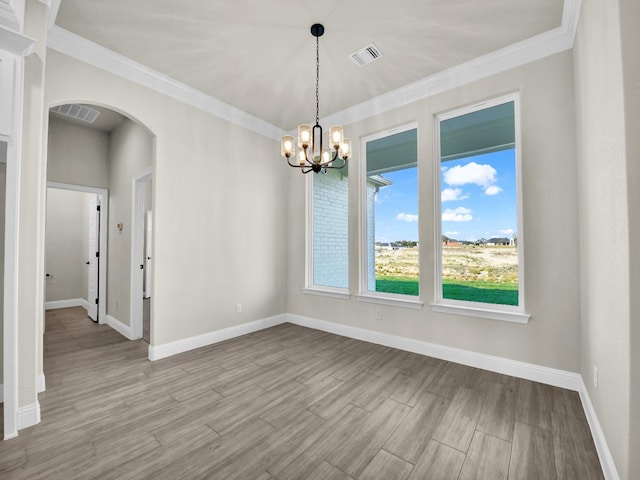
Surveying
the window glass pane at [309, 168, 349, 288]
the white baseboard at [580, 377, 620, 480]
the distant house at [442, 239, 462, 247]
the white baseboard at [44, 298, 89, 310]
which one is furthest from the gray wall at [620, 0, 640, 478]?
the white baseboard at [44, 298, 89, 310]

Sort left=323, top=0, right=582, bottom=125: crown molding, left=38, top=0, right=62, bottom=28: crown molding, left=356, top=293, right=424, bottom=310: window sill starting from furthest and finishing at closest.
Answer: left=356, top=293, right=424, bottom=310: window sill < left=323, top=0, right=582, bottom=125: crown molding < left=38, top=0, right=62, bottom=28: crown molding

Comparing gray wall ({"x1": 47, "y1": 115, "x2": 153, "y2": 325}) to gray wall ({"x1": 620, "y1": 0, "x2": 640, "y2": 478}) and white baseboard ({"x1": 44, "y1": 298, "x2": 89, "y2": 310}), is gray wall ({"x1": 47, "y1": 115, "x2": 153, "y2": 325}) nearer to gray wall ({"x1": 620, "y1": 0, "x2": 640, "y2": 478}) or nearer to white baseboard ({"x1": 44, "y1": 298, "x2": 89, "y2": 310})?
white baseboard ({"x1": 44, "y1": 298, "x2": 89, "y2": 310})

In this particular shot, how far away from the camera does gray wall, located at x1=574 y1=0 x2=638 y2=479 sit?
1.40m

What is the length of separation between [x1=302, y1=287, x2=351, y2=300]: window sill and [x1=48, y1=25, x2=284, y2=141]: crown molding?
2.55m

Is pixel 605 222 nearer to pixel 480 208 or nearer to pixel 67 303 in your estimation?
pixel 480 208

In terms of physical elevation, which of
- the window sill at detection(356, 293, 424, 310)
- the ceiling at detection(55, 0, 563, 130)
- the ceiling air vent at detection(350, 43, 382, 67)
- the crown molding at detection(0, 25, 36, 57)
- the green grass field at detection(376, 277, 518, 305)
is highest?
the ceiling at detection(55, 0, 563, 130)

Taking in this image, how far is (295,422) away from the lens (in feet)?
6.94

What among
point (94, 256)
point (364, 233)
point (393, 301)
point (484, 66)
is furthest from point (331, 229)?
point (94, 256)

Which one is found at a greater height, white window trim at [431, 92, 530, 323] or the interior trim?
white window trim at [431, 92, 530, 323]

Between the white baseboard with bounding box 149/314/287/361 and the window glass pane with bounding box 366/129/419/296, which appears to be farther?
the window glass pane with bounding box 366/129/419/296

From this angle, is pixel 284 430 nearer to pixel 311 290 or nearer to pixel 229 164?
pixel 311 290

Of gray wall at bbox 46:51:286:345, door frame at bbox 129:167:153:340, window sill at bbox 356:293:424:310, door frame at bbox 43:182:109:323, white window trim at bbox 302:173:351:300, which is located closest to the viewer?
gray wall at bbox 46:51:286:345

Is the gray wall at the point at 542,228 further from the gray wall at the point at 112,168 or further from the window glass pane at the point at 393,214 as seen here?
the gray wall at the point at 112,168

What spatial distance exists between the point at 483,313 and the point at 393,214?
1603 millimetres
